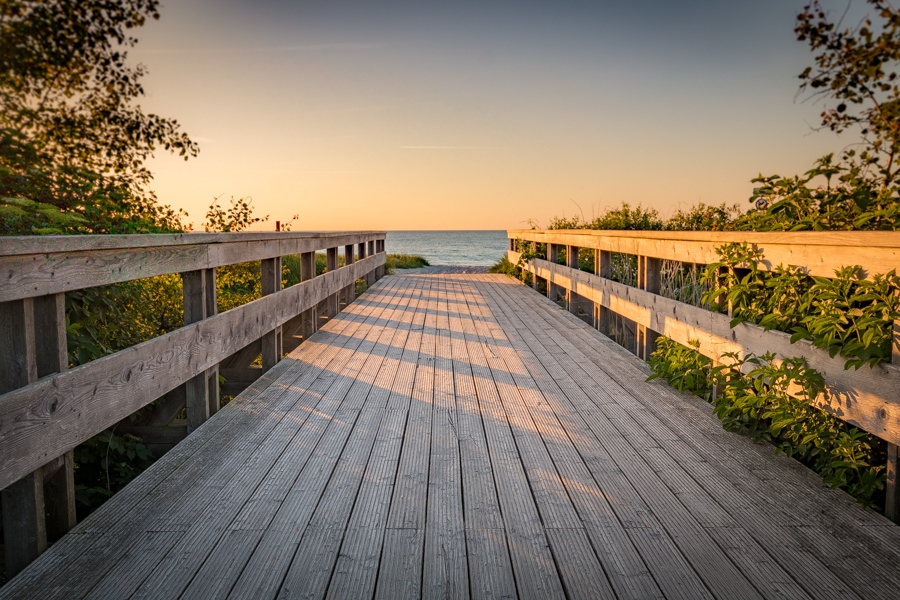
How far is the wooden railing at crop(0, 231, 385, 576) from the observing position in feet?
4.40

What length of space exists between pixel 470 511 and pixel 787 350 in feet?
5.09

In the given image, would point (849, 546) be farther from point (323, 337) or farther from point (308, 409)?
point (323, 337)

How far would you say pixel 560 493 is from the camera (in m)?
1.90

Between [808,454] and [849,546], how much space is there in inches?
26.5

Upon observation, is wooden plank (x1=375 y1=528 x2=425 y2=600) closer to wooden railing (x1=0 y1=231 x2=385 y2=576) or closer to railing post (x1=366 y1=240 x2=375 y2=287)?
wooden railing (x1=0 y1=231 x2=385 y2=576)

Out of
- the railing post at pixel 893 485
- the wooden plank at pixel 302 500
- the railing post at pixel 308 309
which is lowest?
the wooden plank at pixel 302 500

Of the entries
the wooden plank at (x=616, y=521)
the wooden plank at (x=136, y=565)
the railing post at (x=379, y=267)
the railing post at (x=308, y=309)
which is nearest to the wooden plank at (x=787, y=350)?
the wooden plank at (x=616, y=521)

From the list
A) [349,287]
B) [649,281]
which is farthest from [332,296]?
[649,281]

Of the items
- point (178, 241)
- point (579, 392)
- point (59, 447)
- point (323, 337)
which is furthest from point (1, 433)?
point (323, 337)

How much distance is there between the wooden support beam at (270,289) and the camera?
3.62m

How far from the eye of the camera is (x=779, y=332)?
2.19 m

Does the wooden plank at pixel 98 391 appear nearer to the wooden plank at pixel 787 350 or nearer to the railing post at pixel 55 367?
the railing post at pixel 55 367

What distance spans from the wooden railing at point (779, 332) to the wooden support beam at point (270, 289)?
2842 mm

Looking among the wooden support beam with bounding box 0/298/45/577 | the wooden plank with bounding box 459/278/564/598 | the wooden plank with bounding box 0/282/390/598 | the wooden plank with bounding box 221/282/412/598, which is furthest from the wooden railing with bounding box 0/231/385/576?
the wooden plank with bounding box 459/278/564/598
